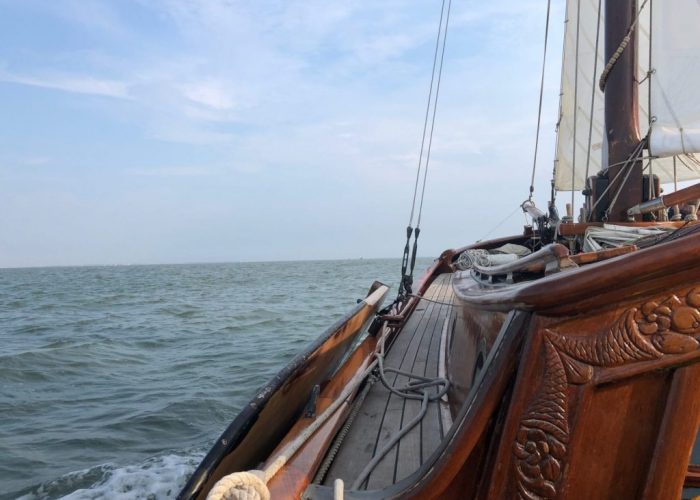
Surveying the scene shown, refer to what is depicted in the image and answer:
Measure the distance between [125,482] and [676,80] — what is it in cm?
490

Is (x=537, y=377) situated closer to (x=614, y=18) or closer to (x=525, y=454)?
(x=525, y=454)

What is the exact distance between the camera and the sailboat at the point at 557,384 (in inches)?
41.1

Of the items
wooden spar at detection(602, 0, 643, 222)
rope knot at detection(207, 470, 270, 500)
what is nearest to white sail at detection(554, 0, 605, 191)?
wooden spar at detection(602, 0, 643, 222)

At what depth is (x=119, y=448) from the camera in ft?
15.1

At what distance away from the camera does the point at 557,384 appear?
1106 millimetres

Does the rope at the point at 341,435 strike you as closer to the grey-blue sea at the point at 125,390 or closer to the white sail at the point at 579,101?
the grey-blue sea at the point at 125,390

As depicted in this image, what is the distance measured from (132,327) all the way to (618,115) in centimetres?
1036

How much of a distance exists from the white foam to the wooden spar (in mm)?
3841

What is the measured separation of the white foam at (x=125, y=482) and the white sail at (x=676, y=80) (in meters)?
4.17

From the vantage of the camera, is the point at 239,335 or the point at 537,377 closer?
the point at 537,377

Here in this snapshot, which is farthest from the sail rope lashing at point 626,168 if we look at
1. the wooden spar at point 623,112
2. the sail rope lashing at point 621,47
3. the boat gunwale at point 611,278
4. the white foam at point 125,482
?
the white foam at point 125,482

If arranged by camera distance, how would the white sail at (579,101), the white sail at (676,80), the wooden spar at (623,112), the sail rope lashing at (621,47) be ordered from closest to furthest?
the white sail at (676,80), the sail rope lashing at (621,47), the wooden spar at (623,112), the white sail at (579,101)

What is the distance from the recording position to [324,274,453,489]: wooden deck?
6.50 feet

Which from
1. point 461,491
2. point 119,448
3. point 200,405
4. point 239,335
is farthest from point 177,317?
point 461,491
